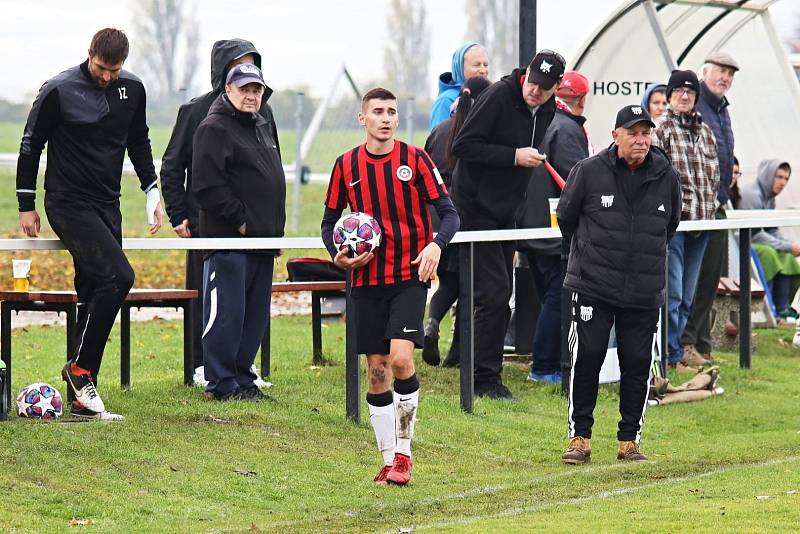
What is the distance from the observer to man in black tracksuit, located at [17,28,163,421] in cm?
896

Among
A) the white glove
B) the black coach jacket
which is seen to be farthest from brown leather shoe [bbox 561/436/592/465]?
the white glove

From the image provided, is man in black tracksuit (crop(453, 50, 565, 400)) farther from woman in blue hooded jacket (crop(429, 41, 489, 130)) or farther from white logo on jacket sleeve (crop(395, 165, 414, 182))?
white logo on jacket sleeve (crop(395, 165, 414, 182))

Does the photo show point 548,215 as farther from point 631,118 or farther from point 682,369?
point 631,118

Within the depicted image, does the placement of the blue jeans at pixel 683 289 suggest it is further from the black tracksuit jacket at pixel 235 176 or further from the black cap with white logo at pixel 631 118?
the black tracksuit jacket at pixel 235 176

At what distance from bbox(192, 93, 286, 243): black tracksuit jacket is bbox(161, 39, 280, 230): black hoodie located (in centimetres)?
42

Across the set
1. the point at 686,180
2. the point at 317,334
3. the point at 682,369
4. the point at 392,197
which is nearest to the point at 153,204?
the point at 392,197

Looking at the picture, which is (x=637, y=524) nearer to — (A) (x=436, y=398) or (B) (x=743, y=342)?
(A) (x=436, y=398)

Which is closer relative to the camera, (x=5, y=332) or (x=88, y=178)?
(x=88, y=178)

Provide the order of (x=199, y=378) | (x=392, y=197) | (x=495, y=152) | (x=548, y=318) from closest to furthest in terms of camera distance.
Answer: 1. (x=392, y=197)
2. (x=495, y=152)
3. (x=199, y=378)
4. (x=548, y=318)

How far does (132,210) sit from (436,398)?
22242 millimetres

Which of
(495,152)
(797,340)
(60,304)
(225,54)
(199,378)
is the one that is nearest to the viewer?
(60,304)

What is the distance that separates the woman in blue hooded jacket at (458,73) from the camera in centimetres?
1220

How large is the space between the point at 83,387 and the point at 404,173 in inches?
97.1

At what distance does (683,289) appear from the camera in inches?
512
